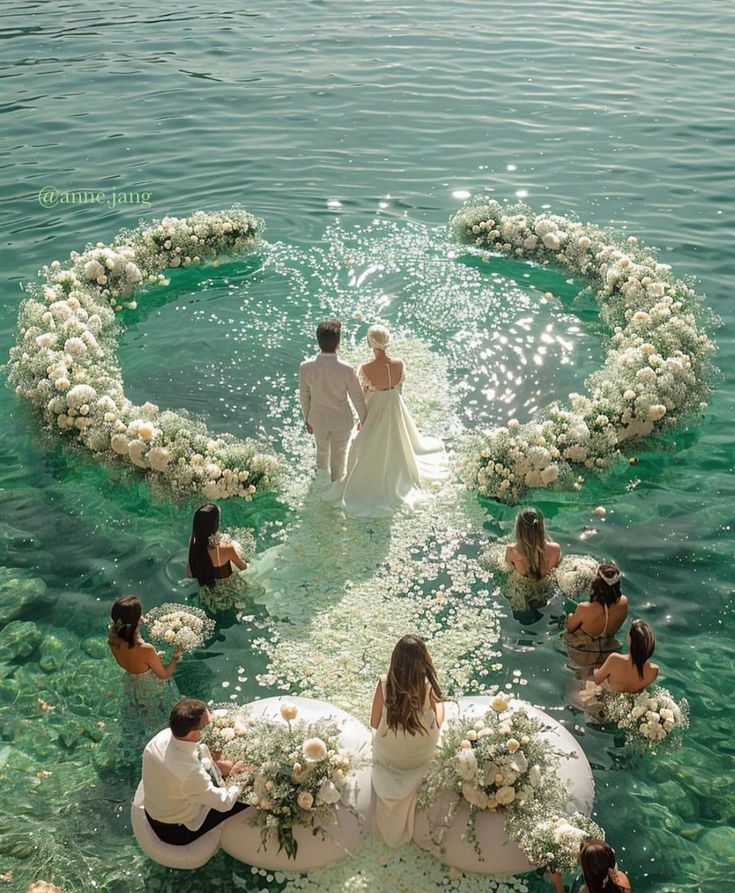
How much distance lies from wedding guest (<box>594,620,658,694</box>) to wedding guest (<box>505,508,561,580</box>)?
1601 millimetres

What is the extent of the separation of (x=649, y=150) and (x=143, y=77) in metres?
16.4

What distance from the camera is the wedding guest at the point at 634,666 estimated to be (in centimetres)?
873

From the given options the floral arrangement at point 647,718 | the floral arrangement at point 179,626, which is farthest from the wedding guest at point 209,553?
the floral arrangement at point 647,718

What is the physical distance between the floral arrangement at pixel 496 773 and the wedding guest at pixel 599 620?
1.91 metres

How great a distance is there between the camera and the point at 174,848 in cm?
789

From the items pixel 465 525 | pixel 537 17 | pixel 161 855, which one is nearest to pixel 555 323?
pixel 465 525

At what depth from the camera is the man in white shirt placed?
7.48 meters

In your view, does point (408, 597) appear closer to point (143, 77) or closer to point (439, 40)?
point (143, 77)

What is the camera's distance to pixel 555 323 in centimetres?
1667

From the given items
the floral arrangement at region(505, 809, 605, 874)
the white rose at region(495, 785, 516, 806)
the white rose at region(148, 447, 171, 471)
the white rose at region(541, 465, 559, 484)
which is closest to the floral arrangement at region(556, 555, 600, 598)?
the white rose at region(541, 465, 559, 484)

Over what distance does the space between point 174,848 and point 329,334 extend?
6.27 metres

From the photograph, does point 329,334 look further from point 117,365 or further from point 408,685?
point 117,365

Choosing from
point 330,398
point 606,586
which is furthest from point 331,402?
point 606,586

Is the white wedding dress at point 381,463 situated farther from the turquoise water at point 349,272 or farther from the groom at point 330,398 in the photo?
the turquoise water at point 349,272
